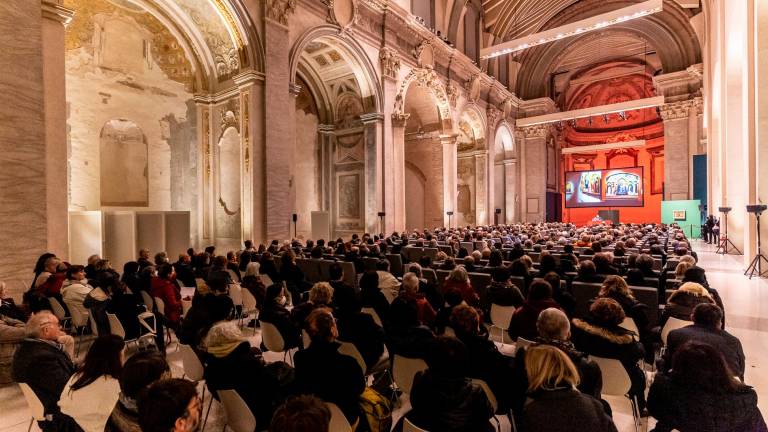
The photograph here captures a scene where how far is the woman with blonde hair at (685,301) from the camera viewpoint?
3.61 meters

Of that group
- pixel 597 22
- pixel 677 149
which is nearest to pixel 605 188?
pixel 677 149

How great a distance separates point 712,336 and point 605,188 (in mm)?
29855

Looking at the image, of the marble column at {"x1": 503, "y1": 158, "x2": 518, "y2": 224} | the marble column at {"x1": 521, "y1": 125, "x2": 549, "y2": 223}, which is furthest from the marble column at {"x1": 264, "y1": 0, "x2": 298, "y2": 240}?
the marble column at {"x1": 521, "y1": 125, "x2": 549, "y2": 223}

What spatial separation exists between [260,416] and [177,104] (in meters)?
12.7

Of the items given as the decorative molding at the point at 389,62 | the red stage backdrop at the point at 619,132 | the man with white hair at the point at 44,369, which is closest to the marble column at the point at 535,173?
the red stage backdrop at the point at 619,132

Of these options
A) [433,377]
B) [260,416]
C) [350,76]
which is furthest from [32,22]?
[350,76]

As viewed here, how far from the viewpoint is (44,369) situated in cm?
257

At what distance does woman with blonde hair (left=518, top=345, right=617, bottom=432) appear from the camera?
178 centimetres

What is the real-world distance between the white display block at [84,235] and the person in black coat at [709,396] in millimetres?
10923

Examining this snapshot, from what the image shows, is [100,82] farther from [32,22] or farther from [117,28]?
[32,22]

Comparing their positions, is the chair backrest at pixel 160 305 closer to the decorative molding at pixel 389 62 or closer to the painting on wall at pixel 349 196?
the painting on wall at pixel 349 196

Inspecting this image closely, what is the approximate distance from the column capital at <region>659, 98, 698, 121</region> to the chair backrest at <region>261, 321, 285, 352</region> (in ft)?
82.7

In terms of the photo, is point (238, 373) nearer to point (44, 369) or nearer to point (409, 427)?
point (409, 427)

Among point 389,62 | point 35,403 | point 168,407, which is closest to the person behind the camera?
point 168,407
